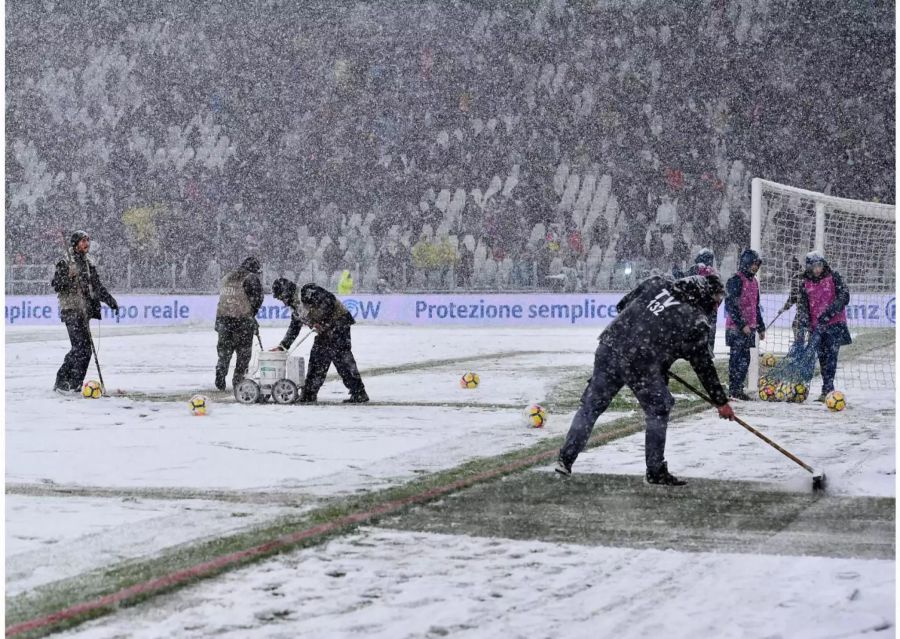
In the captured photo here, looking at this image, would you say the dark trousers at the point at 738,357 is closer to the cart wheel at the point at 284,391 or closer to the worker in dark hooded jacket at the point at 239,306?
the cart wheel at the point at 284,391

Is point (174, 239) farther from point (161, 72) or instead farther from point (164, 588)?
point (164, 588)

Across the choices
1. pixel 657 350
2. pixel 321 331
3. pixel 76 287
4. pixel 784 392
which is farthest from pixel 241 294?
pixel 657 350

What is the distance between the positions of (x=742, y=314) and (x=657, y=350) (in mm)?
5193

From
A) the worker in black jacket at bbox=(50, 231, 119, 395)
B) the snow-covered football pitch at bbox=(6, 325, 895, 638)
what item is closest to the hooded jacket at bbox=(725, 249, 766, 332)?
the snow-covered football pitch at bbox=(6, 325, 895, 638)

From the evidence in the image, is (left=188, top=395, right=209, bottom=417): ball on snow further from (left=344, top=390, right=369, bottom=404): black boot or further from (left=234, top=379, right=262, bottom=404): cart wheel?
(left=344, top=390, right=369, bottom=404): black boot

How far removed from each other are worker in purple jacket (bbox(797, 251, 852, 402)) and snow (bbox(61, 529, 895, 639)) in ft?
21.8

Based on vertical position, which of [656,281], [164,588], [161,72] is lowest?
[164,588]

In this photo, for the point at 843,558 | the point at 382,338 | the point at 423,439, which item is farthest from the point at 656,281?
the point at 382,338

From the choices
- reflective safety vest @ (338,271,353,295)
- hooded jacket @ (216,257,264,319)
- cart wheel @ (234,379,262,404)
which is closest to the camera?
cart wheel @ (234,379,262,404)

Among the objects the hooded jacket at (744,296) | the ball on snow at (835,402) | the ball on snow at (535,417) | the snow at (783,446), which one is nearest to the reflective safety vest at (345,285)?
the hooded jacket at (744,296)

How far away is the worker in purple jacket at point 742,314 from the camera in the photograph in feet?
38.3

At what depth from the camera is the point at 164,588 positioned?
4.61 m

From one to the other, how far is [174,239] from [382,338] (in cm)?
1264

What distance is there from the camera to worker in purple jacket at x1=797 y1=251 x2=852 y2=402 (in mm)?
11383
